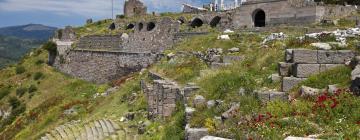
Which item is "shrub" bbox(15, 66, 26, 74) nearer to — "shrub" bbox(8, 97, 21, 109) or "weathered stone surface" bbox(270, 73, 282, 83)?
"shrub" bbox(8, 97, 21, 109)

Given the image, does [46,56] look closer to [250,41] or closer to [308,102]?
[250,41]

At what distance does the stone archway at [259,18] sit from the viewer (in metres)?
34.0

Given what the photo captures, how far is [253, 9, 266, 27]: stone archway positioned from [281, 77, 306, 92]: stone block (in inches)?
812

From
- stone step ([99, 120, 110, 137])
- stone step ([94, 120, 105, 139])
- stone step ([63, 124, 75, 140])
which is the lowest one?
stone step ([63, 124, 75, 140])

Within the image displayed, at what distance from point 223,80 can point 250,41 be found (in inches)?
370

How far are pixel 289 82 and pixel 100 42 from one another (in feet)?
103

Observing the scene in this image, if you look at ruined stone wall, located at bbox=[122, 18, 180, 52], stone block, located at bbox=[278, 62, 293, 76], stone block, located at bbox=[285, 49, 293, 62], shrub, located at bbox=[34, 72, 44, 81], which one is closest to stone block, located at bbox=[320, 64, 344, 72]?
stone block, located at bbox=[278, 62, 293, 76]

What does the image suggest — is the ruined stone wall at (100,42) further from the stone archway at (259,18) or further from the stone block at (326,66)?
the stone block at (326,66)

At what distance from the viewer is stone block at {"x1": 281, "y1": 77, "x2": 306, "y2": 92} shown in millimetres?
13453

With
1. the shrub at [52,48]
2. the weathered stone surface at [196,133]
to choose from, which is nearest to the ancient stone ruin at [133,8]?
the shrub at [52,48]

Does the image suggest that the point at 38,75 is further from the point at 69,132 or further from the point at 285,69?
the point at 285,69

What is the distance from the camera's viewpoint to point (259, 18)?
34.9 meters

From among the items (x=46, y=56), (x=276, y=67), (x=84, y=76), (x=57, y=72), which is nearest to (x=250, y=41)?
(x=276, y=67)

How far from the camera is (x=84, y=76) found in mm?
42594
